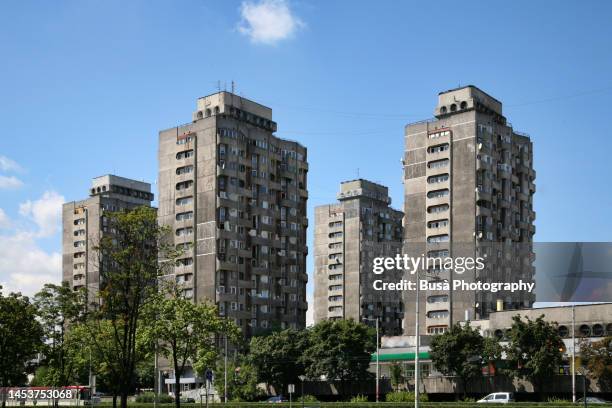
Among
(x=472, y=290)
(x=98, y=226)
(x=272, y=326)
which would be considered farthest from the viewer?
(x=98, y=226)

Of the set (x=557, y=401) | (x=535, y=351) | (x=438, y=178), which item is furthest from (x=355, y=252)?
(x=557, y=401)

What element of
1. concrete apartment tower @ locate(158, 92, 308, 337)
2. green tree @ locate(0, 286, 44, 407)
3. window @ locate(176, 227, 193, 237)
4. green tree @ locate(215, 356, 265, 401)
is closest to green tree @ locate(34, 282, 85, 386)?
green tree @ locate(0, 286, 44, 407)

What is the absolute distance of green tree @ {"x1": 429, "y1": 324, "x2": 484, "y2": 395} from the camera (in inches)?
3418

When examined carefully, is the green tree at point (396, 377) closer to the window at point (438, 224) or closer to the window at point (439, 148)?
the window at point (438, 224)

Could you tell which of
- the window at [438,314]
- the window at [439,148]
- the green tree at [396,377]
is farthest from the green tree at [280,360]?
the window at [439,148]

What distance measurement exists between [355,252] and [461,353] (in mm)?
94909

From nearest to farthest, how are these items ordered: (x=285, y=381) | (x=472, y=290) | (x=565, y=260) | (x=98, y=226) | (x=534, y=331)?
(x=534, y=331)
(x=565, y=260)
(x=285, y=381)
(x=472, y=290)
(x=98, y=226)

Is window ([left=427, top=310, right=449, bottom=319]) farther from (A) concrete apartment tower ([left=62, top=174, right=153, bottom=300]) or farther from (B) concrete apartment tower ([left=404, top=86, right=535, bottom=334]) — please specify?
(A) concrete apartment tower ([left=62, top=174, right=153, bottom=300])

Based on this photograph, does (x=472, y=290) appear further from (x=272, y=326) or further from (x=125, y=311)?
(x=125, y=311)

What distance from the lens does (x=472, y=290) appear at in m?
119

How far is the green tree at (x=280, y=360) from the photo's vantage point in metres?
101

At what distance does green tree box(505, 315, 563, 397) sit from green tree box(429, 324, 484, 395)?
17.7 ft

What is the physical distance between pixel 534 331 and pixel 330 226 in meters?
109

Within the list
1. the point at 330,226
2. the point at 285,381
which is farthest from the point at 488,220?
the point at 330,226
